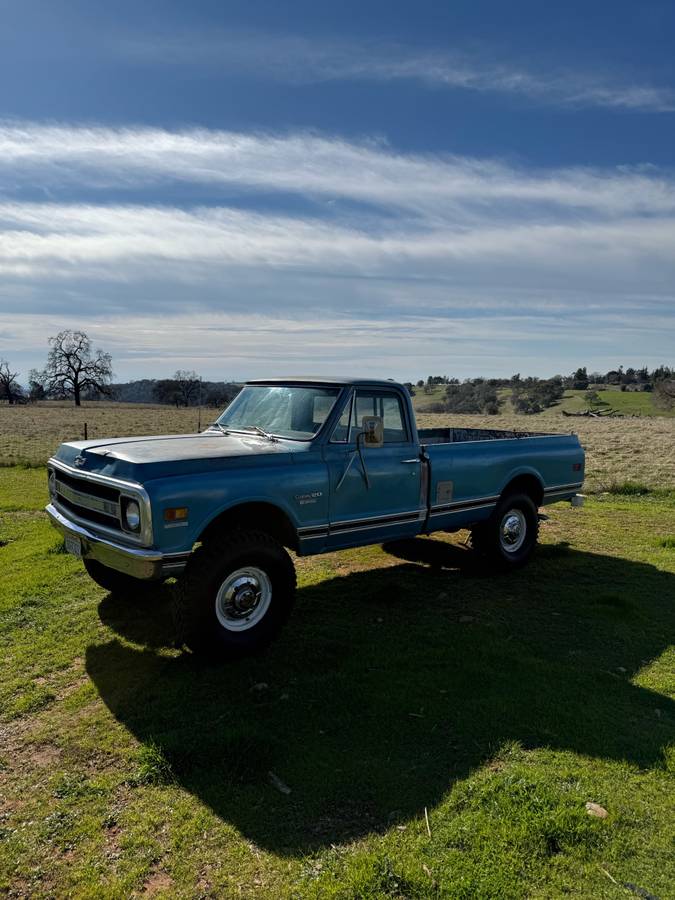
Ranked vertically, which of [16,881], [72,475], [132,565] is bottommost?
[16,881]

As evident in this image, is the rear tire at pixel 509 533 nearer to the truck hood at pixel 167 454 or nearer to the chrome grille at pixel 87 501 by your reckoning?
the truck hood at pixel 167 454

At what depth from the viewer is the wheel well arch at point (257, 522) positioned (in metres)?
4.85

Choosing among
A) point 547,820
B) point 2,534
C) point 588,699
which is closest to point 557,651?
point 588,699

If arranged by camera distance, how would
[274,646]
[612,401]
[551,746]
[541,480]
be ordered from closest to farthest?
[551,746] → [274,646] → [541,480] → [612,401]

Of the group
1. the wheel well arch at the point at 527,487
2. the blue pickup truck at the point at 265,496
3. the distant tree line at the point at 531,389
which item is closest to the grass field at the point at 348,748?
the blue pickup truck at the point at 265,496

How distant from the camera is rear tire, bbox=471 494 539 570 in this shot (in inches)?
280

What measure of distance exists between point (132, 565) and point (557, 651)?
11.1 feet

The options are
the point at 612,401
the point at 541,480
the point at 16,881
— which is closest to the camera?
the point at 16,881

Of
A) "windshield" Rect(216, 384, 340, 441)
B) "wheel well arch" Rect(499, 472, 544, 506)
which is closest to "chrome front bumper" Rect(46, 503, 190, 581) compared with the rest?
"windshield" Rect(216, 384, 340, 441)

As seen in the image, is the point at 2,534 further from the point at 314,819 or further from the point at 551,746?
the point at 551,746

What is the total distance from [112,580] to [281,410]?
2.30 m

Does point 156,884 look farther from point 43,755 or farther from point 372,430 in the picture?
point 372,430

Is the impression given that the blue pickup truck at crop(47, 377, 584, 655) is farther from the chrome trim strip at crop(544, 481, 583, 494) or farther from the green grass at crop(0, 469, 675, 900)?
the green grass at crop(0, 469, 675, 900)

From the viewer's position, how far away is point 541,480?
24.8ft
